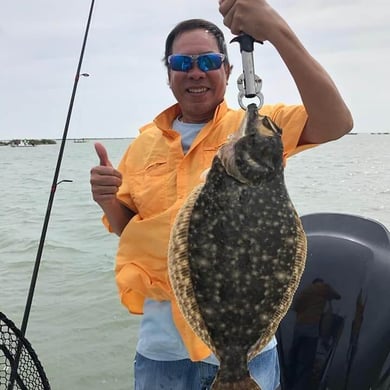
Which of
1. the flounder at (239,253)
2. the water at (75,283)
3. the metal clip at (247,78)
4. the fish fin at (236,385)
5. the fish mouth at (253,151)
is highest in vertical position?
the metal clip at (247,78)

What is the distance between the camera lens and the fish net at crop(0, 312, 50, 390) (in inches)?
109

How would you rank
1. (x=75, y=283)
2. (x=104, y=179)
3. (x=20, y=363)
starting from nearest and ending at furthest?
(x=104, y=179) → (x=20, y=363) → (x=75, y=283)

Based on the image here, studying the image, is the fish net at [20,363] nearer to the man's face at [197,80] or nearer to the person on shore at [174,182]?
the person on shore at [174,182]

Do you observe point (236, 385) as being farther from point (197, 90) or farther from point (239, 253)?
point (197, 90)

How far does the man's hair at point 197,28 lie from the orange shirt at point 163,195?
286 mm

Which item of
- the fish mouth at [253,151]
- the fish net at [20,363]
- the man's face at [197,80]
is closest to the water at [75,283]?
the fish net at [20,363]

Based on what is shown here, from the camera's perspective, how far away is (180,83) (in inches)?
96.3

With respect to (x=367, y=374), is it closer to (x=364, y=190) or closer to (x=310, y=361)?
(x=310, y=361)

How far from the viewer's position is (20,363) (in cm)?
310

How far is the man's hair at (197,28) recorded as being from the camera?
2.47 m

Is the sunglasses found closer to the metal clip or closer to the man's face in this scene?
the man's face

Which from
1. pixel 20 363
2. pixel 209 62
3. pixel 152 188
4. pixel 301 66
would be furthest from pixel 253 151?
pixel 20 363

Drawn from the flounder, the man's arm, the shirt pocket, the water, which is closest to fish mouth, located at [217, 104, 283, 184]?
the flounder

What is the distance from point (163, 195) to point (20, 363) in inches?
56.5
